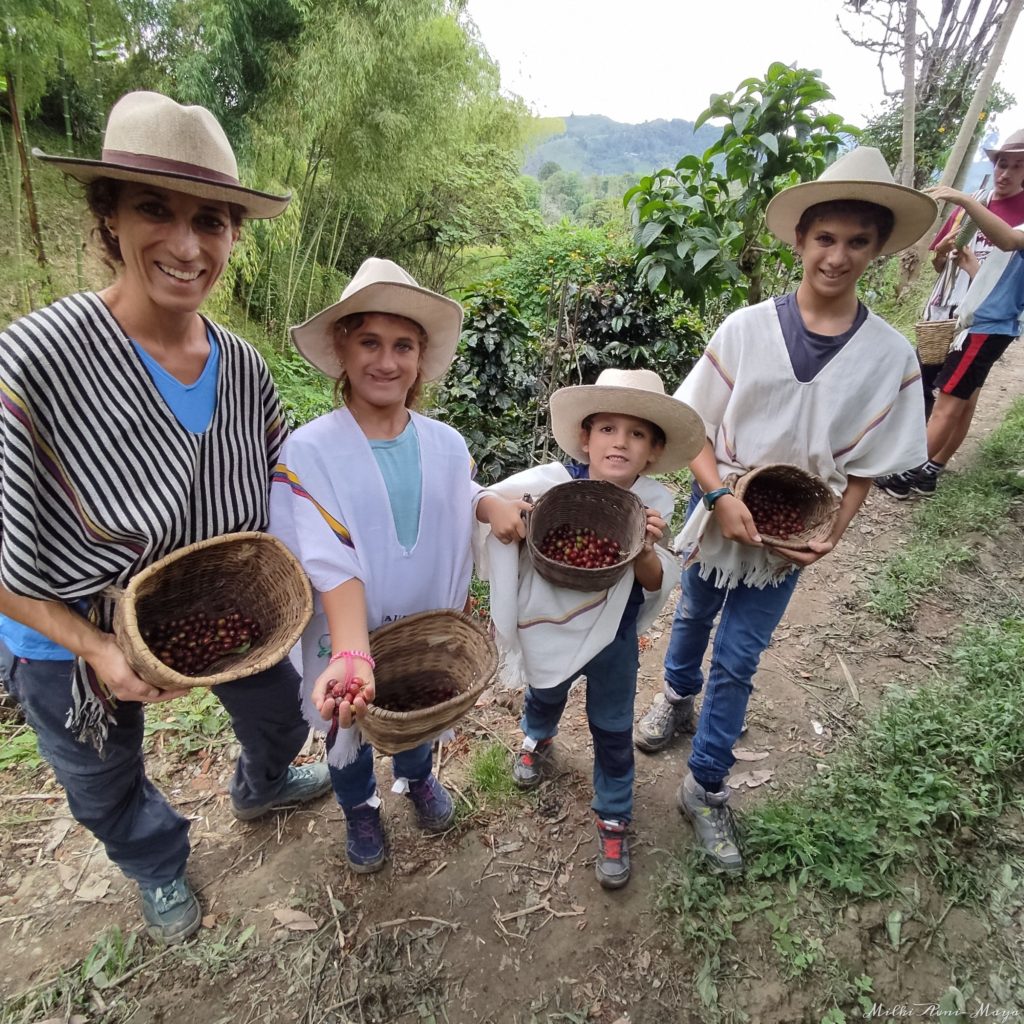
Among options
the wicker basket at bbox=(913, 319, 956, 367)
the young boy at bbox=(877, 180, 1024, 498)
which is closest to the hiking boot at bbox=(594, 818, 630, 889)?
the young boy at bbox=(877, 180, 1024, 498)

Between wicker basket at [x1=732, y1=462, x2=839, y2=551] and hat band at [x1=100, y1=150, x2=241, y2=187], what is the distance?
173cm

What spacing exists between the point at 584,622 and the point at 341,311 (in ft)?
3.85

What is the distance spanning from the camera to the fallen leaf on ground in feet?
6.61

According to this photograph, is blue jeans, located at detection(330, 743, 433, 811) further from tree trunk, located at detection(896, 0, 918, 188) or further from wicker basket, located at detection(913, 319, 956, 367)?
tree trunk, located at detection(896, 0, 918, 188)

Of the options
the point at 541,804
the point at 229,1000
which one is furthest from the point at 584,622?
the point at 229,1000

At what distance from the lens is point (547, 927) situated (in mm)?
2059

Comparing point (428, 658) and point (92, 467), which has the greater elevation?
point (92, 467)

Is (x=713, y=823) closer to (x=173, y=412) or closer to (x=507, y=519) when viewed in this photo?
(x=507, y=519)

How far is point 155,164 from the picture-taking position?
4.27 ft

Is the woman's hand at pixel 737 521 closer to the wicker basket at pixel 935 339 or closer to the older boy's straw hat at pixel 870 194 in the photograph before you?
the older boy's straw hat at pixel 870 194

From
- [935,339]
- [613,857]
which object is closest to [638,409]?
[613,857]

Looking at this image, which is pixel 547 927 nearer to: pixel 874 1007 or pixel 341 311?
pixel 874 1007

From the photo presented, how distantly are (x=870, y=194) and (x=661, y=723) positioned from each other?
226 cm

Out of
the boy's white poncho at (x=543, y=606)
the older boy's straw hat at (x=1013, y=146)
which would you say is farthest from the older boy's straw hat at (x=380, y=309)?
the older boy's straw hat at (x=1013, y=146)
